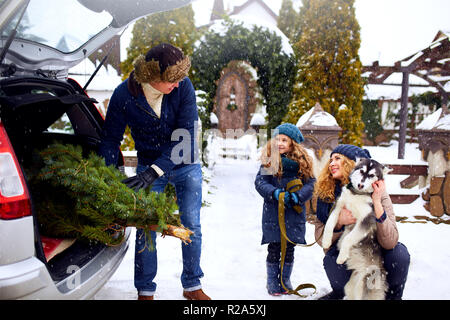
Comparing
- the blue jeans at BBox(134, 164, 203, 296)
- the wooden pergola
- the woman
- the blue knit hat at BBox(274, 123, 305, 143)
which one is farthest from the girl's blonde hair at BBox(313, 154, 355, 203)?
the wooden pergola

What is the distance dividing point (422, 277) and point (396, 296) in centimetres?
139

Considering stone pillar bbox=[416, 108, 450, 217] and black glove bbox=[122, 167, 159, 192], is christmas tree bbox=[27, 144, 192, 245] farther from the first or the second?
stone pillar bbox=[416, 108, 450, 217]

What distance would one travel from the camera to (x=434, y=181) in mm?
5148

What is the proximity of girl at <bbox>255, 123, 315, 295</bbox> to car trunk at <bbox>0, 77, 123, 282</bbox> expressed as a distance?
1291 mm

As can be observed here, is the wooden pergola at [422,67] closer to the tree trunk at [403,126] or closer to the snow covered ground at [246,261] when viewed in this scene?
the tree trunk at [403,126]

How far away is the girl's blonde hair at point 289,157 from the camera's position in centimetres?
284

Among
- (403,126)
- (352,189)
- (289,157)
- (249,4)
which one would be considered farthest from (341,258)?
(249,4)

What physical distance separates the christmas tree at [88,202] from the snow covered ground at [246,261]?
34.2 inches

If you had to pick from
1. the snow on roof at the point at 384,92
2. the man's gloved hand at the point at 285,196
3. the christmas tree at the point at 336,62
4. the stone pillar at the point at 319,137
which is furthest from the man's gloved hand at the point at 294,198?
the snow on roof at the point at 384,92

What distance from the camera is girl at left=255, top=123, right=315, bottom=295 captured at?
9.29 feet

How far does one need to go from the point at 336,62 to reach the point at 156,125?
486 cm
